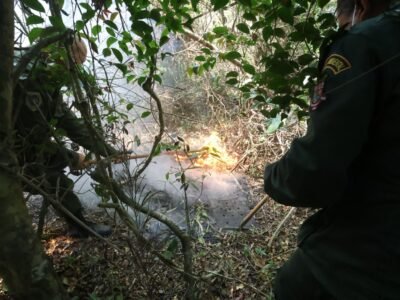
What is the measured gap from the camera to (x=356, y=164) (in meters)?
1.01

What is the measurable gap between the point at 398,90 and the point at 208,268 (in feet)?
6.22

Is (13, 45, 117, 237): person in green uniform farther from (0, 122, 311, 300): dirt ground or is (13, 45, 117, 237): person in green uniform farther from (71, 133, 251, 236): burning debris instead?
(71, 133, 251, 236): burning debris

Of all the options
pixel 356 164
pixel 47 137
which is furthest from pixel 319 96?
pixel 47 137

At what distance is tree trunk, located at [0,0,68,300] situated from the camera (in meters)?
1.17

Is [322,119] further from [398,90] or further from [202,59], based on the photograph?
[202,59]

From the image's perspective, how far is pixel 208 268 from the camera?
238cm

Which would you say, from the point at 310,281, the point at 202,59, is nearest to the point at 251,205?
the point at 202,59

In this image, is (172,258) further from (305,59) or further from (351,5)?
(351,5)

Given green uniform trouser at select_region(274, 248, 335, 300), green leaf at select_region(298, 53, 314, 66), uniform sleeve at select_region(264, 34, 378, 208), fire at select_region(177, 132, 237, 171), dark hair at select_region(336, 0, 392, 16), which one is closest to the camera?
uniform sleeve at select_region(264, 34, 378, 208)

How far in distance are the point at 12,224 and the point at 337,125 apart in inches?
47.4

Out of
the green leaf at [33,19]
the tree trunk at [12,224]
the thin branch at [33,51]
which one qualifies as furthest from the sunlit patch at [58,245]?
the green leaf at [33,19]

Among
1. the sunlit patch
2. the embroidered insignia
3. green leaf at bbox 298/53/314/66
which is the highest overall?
green leaf at bbox 298/53/314/66

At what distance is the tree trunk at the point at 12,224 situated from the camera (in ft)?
3.84

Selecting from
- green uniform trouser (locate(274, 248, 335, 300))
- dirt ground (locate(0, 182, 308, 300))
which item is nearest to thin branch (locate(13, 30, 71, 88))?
dirt ground (locate(0, 182, 308, 300))
